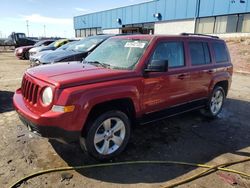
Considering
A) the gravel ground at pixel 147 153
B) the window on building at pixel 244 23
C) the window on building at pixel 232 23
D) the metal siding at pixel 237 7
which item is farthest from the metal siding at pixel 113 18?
the gravel ground at pixel 147 153

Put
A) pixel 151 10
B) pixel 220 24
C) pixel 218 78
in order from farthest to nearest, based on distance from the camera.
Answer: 1. pixel 151 10
2. pixel 220 24
3. pixel 218 78

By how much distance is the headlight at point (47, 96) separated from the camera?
329 cm

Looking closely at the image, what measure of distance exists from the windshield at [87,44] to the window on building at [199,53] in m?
4.67

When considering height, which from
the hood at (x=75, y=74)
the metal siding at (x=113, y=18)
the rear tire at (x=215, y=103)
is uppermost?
the metal siding at (x=113, y=18)

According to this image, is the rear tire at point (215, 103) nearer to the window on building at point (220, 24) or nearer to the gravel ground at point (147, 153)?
the gravel ground at point (147, 153)

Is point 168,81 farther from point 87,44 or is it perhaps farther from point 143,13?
point 143,13

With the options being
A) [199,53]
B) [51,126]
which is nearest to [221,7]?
[199,53]

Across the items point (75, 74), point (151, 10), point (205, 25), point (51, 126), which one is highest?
point (151, 10)

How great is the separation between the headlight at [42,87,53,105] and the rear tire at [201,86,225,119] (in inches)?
154

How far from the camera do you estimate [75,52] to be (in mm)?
8898

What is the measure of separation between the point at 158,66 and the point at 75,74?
50.9 inches

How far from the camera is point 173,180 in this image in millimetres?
3426

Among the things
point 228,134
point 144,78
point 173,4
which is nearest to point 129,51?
point 144,78

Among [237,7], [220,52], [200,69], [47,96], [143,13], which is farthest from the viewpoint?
[143,13]
